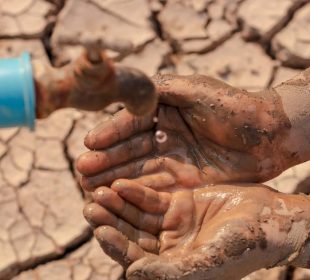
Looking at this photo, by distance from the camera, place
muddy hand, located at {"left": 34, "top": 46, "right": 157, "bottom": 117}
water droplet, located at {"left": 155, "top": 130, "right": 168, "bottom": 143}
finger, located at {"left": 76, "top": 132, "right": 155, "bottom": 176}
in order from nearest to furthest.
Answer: muddy hand, located at {"left": 34, "top": 46, "right": 157, "bottom": 117} < finger, located at {"left": 76, "top": 132, "right": 155, "bottom": 176} < water droplet, located at {"left": 155, "top": 130, "right": 168, "bottom": 143}

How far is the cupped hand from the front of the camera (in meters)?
1.97

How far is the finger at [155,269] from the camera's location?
171 centimetres

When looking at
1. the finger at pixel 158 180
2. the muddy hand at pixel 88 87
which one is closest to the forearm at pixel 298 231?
the finger at pixel 158 180

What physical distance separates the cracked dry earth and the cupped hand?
535 millimetres

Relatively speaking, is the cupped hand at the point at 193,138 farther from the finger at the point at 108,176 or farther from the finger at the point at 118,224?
the finger at the point at 118,224

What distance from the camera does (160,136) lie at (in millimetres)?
2049

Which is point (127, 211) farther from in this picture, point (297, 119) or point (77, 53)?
point (77, 53)

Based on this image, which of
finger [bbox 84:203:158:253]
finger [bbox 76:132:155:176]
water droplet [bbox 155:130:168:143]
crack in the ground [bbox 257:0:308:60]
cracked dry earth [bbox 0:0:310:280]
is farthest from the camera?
crack in the ground [bbox 257:0:308:60]

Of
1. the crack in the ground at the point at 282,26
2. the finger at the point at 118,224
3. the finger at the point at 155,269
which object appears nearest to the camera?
the finger at the point at 155,269

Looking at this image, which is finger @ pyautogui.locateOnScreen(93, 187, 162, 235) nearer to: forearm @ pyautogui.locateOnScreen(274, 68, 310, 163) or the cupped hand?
the cupped hand

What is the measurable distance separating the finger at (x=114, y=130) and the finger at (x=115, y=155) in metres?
0.02

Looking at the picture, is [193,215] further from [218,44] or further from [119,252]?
[218,44]

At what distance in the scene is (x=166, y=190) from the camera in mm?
2006

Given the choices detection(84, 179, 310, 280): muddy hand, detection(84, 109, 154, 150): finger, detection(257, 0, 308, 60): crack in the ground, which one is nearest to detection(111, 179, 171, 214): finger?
detection(84, 179, 310, 280): muddy hand
